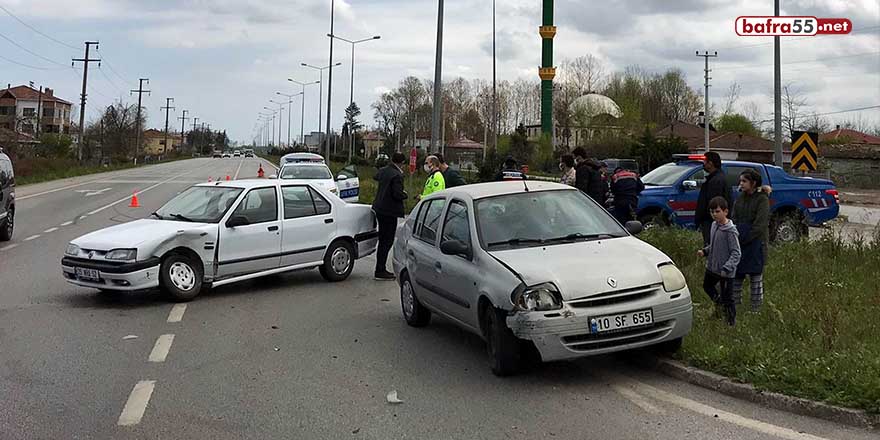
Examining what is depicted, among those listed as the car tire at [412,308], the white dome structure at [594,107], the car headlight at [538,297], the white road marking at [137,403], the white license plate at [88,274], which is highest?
the white dome structure at [594,107]

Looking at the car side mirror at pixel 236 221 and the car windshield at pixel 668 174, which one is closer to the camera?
the car side mirror at pixel 236 221

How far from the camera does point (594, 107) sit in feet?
263

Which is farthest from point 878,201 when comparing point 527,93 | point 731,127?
point 527,93

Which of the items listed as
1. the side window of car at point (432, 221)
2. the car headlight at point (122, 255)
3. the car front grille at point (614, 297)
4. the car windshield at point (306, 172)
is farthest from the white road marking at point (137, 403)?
the car windshield at point (306, 172)

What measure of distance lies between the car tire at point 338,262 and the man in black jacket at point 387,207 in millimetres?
413

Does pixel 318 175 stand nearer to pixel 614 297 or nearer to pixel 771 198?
pixel 771 198

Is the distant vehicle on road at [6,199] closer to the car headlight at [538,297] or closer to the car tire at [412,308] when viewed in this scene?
the car tire at [412,308]

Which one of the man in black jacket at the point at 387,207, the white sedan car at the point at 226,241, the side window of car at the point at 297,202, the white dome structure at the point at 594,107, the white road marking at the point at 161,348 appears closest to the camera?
the white road marking at the point at 161,348

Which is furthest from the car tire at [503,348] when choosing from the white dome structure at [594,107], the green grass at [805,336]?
the white dome structure at [594,107]

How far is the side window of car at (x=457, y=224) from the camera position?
7456 mm

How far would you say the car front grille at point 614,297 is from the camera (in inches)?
244

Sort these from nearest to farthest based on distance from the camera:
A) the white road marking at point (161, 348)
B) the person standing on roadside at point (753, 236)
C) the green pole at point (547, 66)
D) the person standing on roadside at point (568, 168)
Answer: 1. the white road marking at point (161, 348)
2. the person standing on roadside at point (753, 236)
3. the person standing on roadside at point (568, 168)
4. the green pole at point (547, 66)

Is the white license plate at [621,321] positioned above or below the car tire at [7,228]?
below

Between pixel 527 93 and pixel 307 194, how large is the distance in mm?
97410
